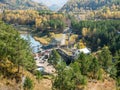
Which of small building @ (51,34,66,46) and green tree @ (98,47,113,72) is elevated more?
green tree @ (98,47,113,72)

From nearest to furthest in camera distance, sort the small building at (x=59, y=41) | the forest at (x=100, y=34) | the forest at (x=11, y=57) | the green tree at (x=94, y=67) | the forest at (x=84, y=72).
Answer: the forest at (x=84, y=72) < the forest at (x=11, y=57) < the green tree at (x=94, y=67) < the forest at (x=100, y=34) < the small building at (x=59, y=41)

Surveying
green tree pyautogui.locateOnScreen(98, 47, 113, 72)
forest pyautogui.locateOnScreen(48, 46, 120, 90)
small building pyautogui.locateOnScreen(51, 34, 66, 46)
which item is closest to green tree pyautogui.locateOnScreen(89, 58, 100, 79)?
forest pyautogui.locateOnScreen(48, 46, 120, 90)

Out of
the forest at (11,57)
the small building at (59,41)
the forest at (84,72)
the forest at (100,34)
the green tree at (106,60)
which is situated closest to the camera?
the forest at (84,72)

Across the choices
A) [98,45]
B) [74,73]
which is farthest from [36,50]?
[74,73]

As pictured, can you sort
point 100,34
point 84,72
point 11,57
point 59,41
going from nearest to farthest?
point 11,57 < point 84,72 < point 100,34 < point 59,41

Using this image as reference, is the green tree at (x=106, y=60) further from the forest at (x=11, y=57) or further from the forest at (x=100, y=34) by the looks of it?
the forest at (x=100, y=34)

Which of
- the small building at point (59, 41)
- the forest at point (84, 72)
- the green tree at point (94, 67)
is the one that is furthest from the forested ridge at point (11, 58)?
the small building at point (59, 41)

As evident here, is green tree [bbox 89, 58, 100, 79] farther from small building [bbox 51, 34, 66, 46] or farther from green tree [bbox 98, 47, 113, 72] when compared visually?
small building [bbox 51, 34, 66, 46]

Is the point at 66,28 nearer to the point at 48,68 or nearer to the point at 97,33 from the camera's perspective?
the point at 97,33

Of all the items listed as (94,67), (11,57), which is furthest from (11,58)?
(94,67)

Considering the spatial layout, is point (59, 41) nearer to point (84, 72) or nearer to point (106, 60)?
point (106, 60)

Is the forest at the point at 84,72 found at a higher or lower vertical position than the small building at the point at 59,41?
higher

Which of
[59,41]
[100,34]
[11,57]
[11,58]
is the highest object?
[11,57]
